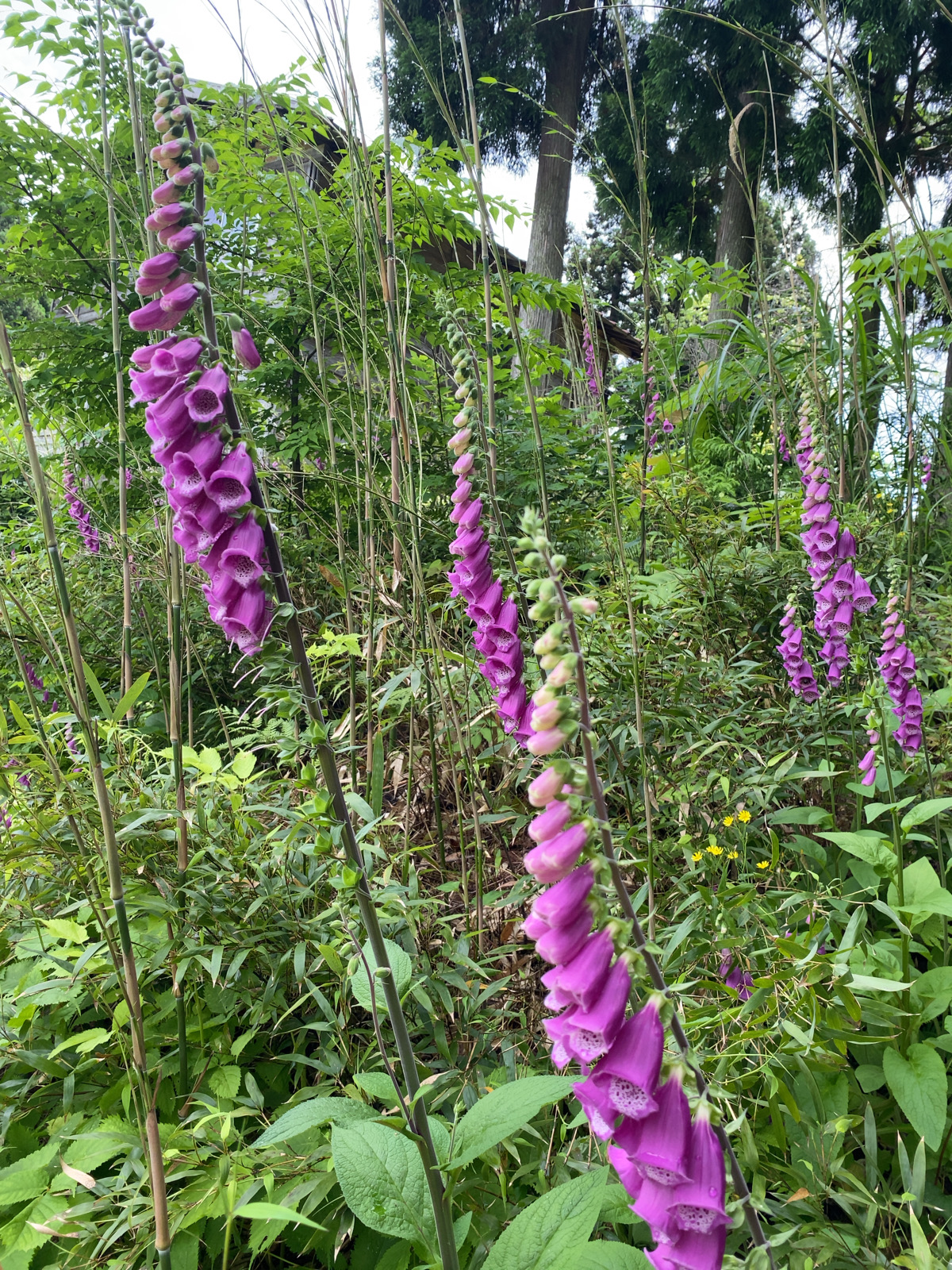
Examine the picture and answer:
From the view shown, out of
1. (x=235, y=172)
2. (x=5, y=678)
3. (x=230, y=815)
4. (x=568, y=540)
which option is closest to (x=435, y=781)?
(x=230, y=815)

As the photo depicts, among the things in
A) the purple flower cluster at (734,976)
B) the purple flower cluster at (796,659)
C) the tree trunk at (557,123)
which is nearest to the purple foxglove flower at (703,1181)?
the purple flower cluster at (734,976)

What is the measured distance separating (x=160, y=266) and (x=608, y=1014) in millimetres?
1164

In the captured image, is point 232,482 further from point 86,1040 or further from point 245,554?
point 86,1040

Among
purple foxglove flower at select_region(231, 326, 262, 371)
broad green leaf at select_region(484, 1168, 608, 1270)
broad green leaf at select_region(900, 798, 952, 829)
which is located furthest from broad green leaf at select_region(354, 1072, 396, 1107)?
broad green leaf at select_region(900, 798, 952, 829)

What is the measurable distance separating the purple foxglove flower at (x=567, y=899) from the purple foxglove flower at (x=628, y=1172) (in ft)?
1.00

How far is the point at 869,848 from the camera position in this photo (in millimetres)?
1799

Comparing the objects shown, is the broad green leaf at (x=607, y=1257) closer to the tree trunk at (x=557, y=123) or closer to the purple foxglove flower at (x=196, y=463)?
the purple foxglove flower at (x=196, y=463)

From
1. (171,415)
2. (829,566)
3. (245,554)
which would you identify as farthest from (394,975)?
(829,566)

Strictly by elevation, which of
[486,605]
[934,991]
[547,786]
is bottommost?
[934,991]

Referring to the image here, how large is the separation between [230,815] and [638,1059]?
1.66m

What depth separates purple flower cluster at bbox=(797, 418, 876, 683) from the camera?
2.51 meters

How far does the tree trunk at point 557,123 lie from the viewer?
10.7 meters

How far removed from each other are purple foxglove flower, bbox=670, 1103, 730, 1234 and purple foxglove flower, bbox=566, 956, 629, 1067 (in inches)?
3.7

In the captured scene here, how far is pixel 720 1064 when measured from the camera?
134cm
